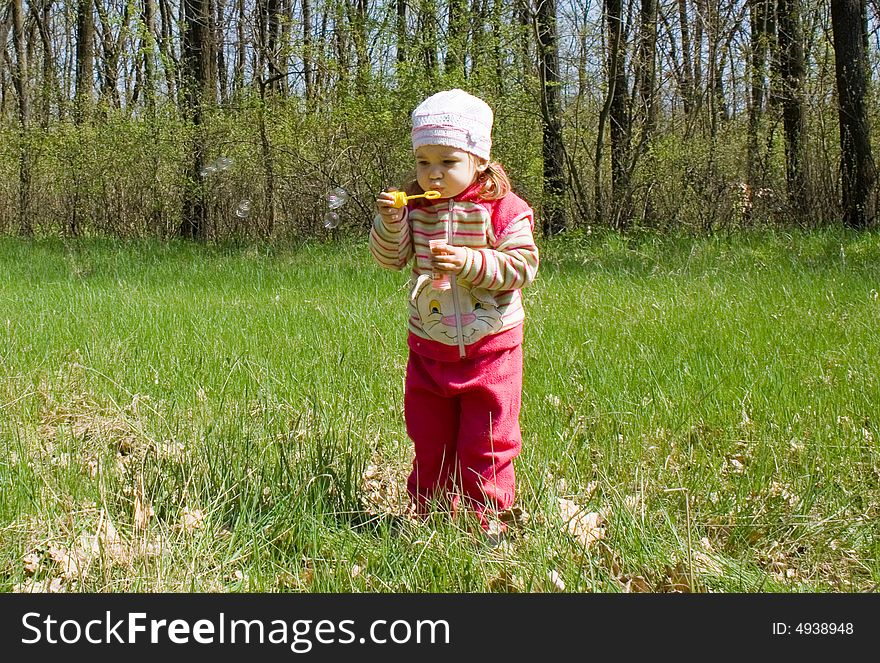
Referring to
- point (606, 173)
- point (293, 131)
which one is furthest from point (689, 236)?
point (293, 131)

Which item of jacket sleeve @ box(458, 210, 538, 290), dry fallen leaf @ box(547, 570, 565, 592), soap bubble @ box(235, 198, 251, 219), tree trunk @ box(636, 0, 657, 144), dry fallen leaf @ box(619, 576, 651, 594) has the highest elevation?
tree trunk @ box(636, 0, 657, 144)

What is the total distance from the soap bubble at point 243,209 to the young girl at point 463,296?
33.3 feet

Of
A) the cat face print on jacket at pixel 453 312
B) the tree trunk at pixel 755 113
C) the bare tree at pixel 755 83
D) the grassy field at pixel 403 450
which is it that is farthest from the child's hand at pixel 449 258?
the bare tree at pixel 755 83

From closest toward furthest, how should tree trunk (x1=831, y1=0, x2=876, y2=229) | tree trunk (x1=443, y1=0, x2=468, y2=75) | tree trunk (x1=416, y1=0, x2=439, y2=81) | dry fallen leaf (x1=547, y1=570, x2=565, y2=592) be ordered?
1. dry fallen leaf (x1=547, y1=570, x2=565, y2=592)
2. tree trunk (x1=831, y1=0, x2=876, y2=229)
3. tree trunk (x1=443, y1=0, x2=468, y2=75)
4. tree trunk (x1=416, y1=0, x2=439, y2=81)

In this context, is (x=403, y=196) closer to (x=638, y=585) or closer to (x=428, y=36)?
(x=638, y=585)

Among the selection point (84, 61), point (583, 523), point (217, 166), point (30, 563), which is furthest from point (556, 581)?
point (84, 61)

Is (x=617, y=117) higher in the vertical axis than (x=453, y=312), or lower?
higher

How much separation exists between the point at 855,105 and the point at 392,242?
1000 centimetres

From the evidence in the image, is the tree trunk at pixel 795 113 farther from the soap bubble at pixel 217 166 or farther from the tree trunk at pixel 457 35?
the soap bubble at pixel 217 166

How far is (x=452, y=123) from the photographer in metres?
2.53

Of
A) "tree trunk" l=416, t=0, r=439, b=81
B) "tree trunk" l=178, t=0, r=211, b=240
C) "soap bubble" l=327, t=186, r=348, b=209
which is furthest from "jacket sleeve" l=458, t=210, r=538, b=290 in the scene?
"tree trunk" l=178, t=0, r=211, b=240

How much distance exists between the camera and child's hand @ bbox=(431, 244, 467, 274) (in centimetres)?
249

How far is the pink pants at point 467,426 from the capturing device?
2.70 metres

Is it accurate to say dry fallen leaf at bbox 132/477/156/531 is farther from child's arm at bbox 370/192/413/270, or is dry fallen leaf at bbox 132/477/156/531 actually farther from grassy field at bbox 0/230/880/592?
child's arm at bbox 370/192/413/270
